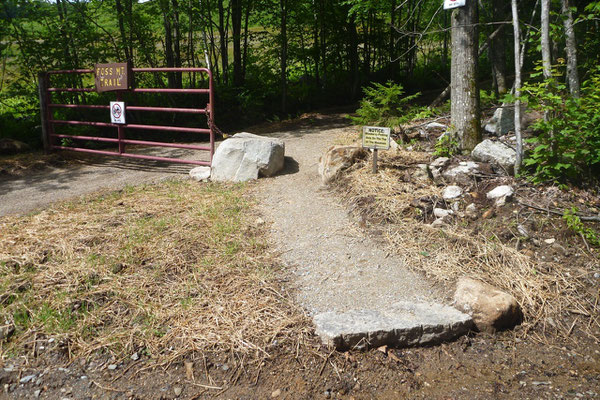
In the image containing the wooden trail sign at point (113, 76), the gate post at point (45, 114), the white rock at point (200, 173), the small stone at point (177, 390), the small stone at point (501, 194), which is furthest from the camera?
the gate post at point (45, 114)

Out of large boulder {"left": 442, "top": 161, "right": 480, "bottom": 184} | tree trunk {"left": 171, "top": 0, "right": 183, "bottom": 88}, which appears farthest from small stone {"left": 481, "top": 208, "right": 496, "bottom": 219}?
tree trunk {"left": 171, "top": 0, "right": 183, "bottom": 88}

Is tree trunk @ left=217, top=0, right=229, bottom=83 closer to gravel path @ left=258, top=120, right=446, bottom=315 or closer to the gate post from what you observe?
the gate post

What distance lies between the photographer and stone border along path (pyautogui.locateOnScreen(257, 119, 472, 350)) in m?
3.27

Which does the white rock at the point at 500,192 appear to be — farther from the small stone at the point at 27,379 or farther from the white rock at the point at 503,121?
the small stone at the point at 27,379

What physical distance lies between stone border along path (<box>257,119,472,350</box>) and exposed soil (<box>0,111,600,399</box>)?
13cm

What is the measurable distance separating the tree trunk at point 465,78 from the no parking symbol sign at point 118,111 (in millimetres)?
5065

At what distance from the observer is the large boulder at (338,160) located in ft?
19.9

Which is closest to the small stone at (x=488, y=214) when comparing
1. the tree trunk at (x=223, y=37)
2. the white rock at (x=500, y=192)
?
the white rock at (x=500, y=192)

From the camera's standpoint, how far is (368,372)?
3.04m

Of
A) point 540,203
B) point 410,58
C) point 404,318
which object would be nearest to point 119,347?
point 404,318

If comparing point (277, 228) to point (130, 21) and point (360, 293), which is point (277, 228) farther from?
point (130, 21)

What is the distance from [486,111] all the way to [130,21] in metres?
7.36

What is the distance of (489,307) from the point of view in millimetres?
3480

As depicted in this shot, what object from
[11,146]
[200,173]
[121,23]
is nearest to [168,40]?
[121,23]
